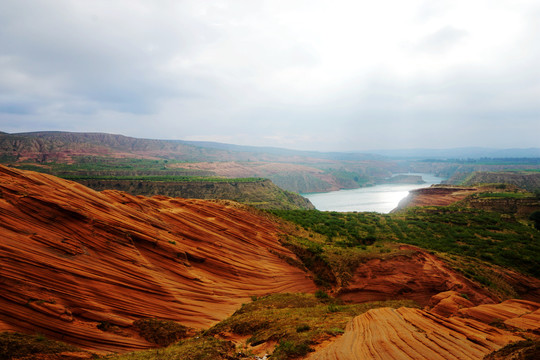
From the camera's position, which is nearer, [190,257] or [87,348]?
[87,348]

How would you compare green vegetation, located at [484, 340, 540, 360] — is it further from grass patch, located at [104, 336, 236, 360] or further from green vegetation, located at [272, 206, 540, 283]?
green vegetation, located at [272, 206, 540, 283]

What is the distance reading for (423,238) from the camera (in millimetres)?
26297

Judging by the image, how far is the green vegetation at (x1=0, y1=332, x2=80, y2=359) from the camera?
23.1ft

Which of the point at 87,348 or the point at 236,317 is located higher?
the point at 87,348

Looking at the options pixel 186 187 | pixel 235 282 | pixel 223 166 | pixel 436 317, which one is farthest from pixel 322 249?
pixel 223 166

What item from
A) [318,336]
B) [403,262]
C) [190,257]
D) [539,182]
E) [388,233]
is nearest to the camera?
[318,336]

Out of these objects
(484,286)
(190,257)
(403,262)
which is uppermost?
(190,257)

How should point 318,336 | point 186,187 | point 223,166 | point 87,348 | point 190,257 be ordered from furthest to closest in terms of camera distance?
point 223,166 → point 186,187 → point 190,257 → point 87,348 → point 318,336

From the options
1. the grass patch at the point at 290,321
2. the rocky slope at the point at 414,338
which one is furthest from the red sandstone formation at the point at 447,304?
the rocky slope at the point at 414,338

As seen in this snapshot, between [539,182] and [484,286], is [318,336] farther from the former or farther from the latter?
[539,182]

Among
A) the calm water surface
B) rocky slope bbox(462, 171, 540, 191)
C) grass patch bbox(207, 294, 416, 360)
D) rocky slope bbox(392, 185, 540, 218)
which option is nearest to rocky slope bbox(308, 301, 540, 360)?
grass patch bbox(207, 294, 416, 360)

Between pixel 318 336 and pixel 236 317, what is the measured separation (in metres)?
5.22

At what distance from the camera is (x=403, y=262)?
17281mm

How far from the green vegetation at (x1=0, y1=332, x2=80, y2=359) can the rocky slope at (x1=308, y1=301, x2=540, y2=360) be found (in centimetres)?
798
